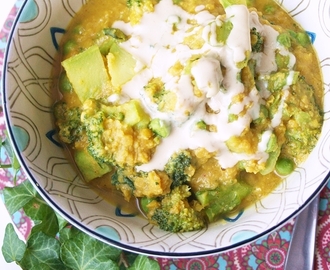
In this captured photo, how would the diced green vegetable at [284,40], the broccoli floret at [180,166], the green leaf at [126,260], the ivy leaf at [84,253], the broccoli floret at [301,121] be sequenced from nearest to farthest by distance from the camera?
the broccoli floret at [180,166], the broccoli floret at [301,121], the diced green vegetable at [284,40], the ivy leaf at [84,253], the green leaf at [126,260]

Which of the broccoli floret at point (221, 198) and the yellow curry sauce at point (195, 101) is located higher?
the yellow curry sauce at point (195, 101)

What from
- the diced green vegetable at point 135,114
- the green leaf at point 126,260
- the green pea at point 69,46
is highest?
the green pea at point 69,46

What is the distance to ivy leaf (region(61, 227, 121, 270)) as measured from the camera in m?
3.49

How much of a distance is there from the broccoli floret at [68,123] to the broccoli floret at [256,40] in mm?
1336

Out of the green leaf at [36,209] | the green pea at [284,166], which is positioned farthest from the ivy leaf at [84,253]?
the green pea at [284,166]

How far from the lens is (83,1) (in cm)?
364

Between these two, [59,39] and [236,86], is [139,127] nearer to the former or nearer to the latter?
[236,86]

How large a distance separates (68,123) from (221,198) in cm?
125

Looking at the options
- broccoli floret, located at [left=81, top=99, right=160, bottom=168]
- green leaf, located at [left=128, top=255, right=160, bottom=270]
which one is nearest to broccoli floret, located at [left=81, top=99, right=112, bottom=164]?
broccoli floret, located at [left=81, top=99, right=160, bottom=168]

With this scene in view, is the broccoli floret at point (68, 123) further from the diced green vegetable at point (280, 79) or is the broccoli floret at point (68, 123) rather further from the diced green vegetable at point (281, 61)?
the diced green vegetable at point (281, 61)

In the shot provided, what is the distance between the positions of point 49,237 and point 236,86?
6.06 ft

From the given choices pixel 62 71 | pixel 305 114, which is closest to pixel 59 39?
pixel 62 71

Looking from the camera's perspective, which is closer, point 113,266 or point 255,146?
point 255,146

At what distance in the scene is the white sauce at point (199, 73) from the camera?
299 centimetres
